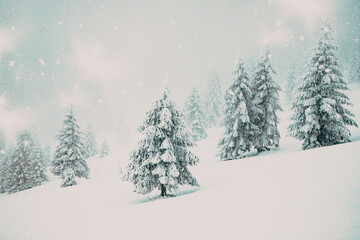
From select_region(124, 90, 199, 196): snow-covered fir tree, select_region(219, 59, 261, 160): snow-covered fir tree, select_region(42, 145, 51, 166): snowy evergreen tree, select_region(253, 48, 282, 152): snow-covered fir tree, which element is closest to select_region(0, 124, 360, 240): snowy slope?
select_region(124, 90, 199, 196): snow-covered fir tree

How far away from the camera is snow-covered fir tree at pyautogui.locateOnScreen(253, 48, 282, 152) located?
68.2 feet

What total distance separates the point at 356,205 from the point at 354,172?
107 inches

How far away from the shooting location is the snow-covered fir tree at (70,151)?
25.7m

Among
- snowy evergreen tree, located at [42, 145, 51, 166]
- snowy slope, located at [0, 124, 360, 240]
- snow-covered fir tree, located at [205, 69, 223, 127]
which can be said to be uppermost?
snow-covered fir tree, located at [205, 69, 223, 127]

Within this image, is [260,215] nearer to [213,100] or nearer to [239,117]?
[239,117]

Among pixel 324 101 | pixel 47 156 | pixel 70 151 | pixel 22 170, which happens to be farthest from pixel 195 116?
pixel 47 156

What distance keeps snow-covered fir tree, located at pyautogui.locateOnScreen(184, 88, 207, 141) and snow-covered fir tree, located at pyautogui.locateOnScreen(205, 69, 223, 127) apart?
774 cm

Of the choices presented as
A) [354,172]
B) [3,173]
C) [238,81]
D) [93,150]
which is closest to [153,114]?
[354,172]

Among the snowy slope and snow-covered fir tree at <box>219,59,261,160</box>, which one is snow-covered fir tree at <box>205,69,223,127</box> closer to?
snow-covered fir tree at <box>219,59,261,160</box>

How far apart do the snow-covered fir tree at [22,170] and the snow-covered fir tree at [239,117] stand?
33.0m

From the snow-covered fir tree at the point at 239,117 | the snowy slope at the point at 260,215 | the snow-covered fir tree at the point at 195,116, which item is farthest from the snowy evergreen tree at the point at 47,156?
the snow-covered fir tree at the point at 239,117

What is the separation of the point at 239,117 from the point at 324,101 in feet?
24.2

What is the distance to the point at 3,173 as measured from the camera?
35312mm

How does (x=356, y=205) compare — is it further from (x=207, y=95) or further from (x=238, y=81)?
(x=207, y=95)
